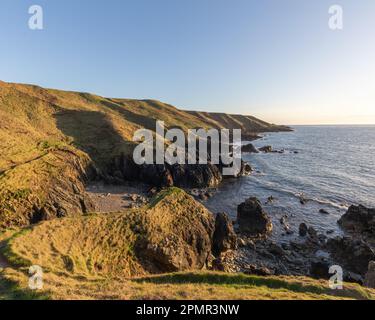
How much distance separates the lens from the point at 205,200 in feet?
170

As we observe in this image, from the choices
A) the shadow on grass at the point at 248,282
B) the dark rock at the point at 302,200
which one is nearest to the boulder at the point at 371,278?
the shadow on grass at the point at 248,282

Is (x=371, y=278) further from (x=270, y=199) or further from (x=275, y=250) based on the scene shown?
(x=270, y=199)

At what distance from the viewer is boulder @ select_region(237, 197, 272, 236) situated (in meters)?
38.5

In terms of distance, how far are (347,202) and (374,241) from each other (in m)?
17.9

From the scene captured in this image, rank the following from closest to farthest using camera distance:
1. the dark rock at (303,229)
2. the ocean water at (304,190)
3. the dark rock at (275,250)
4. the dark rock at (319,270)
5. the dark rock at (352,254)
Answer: the dark rock at (319,270) → the dark rock at (352,254) → the dark rock at (275,250) → the dark rock at (303,229) → the ocean water at (304,190)

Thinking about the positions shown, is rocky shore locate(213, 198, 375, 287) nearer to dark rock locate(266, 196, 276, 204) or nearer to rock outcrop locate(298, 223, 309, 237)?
rock outcrop locate(298, 223, 309, 237)

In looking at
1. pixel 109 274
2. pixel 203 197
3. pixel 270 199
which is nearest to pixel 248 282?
pixel 109 274

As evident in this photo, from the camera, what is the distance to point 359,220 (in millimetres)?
40625

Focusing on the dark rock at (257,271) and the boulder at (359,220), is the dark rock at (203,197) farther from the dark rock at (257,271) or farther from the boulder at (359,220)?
the boulder at (359,220)

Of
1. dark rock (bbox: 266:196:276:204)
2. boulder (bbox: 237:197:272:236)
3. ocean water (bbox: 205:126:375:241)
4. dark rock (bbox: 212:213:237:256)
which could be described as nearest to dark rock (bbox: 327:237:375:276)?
ocean water (bbox: 205:126:375:241)

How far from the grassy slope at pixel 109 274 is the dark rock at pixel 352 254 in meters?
15.9

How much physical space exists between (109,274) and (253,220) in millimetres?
25756

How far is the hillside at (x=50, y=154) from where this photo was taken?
3138 cm
